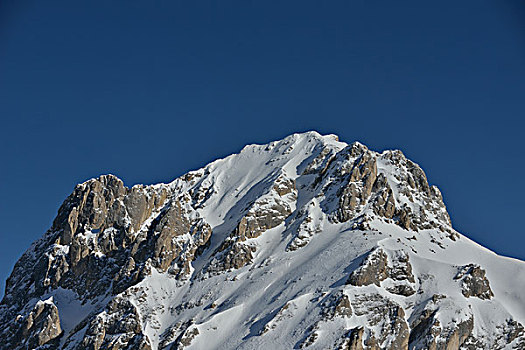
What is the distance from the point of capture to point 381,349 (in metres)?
200

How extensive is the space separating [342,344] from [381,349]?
932cm

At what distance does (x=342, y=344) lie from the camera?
7844 inches
